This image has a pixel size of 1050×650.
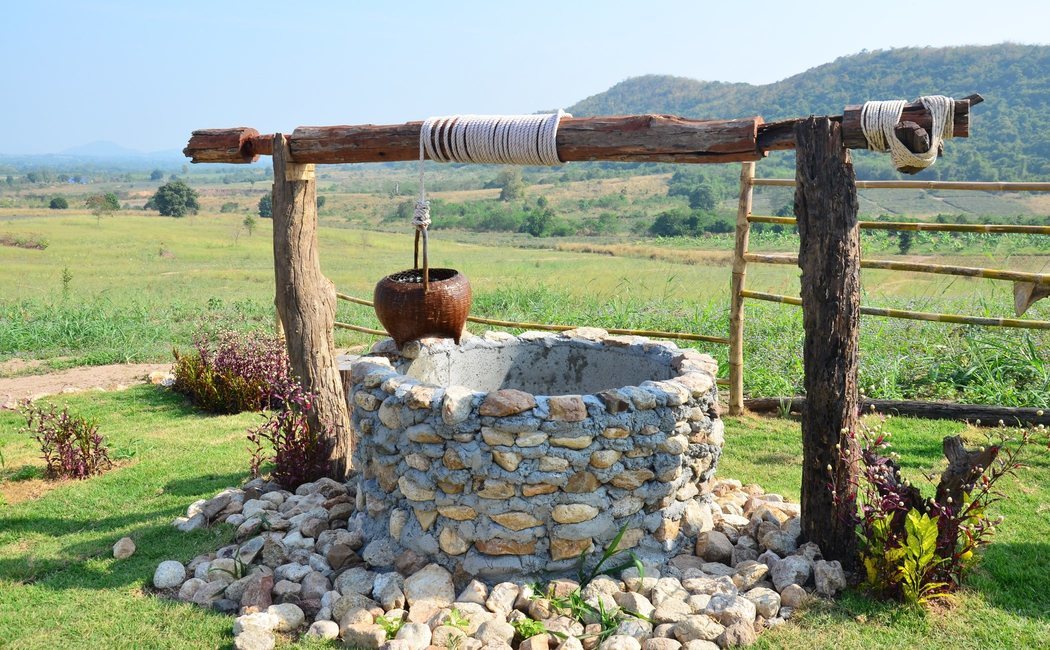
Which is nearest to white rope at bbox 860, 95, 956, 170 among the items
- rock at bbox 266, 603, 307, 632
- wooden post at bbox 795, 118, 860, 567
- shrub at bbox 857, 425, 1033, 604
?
wooden post at bbox 795, 118, 860, 567

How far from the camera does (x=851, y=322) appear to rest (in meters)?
3.65

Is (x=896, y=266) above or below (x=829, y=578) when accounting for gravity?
above

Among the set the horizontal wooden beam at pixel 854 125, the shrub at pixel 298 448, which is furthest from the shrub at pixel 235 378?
the horizontal wooden beam at pixel 854 125

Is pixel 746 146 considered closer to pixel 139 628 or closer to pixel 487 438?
pixel 487 438

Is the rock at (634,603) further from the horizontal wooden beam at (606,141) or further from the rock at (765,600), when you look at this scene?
the horizontal wooden beam at (606,141)

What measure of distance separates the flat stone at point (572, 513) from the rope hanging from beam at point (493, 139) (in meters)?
1.60

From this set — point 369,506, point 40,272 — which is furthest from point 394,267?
point 369,506

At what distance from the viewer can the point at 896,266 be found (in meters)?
5.74

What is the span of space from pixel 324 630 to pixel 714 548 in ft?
6.03

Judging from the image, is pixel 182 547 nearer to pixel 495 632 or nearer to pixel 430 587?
pixel 430 587

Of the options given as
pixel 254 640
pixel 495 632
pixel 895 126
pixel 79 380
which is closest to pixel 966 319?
pixel 895 126

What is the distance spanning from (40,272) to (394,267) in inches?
297

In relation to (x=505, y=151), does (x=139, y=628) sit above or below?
below

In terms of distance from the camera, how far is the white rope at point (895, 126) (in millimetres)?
3320
